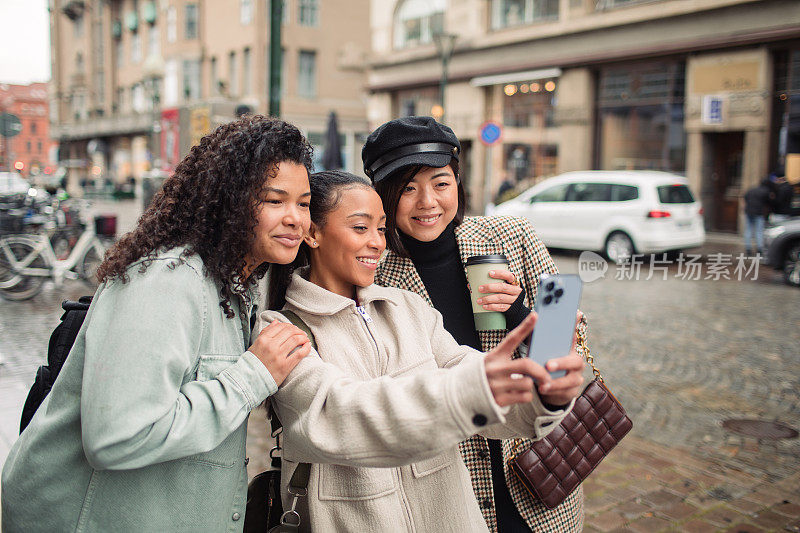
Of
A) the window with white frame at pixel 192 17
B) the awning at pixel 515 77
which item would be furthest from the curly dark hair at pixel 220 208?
the window with white frame at pixel 192 17

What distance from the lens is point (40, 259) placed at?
10.3m

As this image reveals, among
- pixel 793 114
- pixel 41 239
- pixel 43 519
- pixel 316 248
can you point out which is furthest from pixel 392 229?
pixel 793 114

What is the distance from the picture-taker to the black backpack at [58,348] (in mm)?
1954

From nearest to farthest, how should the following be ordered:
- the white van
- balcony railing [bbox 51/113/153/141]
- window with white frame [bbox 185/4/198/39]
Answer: the white van, window with white frame [bbox 185/4/198/39], balcony railing [bbox 51/113/153/141]

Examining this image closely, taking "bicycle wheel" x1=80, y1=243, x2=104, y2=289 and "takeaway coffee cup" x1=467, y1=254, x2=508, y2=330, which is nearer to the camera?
"takeaway coffee cup" x1=467, y1=254, x2=508, y2=330

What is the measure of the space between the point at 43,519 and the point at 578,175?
14.8 m

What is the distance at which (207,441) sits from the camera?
1.64 metres

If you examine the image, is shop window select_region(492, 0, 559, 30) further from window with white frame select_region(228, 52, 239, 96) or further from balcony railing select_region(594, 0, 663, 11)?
window with white frame select_region(228, 52, 239, 96)

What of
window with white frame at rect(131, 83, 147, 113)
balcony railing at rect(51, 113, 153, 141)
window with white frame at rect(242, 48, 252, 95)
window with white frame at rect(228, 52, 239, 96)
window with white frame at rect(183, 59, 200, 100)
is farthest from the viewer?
window with white frame at rect(131, 83, 147, 113)

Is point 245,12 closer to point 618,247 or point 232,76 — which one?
point 232,76

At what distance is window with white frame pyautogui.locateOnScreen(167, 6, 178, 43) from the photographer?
3952 cm

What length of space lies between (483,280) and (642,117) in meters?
19.1

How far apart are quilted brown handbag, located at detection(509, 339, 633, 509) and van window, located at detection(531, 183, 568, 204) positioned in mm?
13579

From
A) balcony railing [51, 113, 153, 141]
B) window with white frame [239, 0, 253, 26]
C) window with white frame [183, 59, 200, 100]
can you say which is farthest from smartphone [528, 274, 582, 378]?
balcony railing [51, 113, 153, 141]
